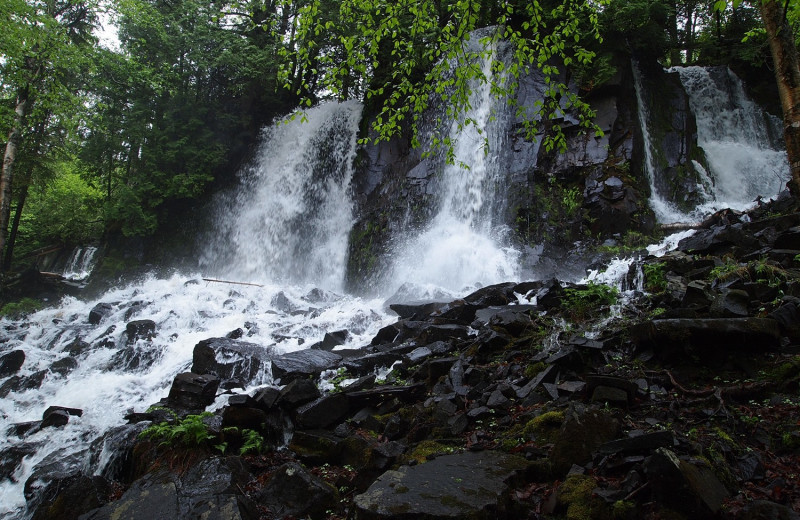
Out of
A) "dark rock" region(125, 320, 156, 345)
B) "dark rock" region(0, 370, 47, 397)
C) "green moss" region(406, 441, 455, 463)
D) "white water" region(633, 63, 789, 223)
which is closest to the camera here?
"green moss" region(406, 441, 455, 463)

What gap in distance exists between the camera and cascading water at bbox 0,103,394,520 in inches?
265

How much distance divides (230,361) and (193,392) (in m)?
1.61

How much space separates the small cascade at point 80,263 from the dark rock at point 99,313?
914 centimetres

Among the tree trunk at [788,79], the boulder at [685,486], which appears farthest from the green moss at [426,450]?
the tree trunk at [788,79]

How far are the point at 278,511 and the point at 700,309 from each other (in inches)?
183

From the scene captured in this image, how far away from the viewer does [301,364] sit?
7.23m

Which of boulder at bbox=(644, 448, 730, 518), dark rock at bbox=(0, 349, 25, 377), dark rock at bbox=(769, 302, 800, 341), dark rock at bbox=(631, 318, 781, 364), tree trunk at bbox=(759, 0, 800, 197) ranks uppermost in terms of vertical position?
tree trunk at bbox=(759, 0, 800, 197)

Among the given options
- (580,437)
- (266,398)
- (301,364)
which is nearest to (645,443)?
(580,437)

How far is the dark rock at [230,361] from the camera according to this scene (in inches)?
302

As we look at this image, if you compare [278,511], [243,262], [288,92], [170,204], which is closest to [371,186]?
[243,262]

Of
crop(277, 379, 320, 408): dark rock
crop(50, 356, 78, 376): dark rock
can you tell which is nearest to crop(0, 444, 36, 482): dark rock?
crop(277, 379, 320, 408): dark rock

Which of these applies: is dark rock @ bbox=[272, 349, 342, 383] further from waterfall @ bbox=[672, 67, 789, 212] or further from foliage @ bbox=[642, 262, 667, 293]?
waterfall @ bbox=[672, 67, 789, 212]

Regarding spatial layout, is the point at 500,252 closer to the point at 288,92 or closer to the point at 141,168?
the point at 288,92

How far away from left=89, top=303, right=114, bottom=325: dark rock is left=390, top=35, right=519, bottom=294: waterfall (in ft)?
28.2
